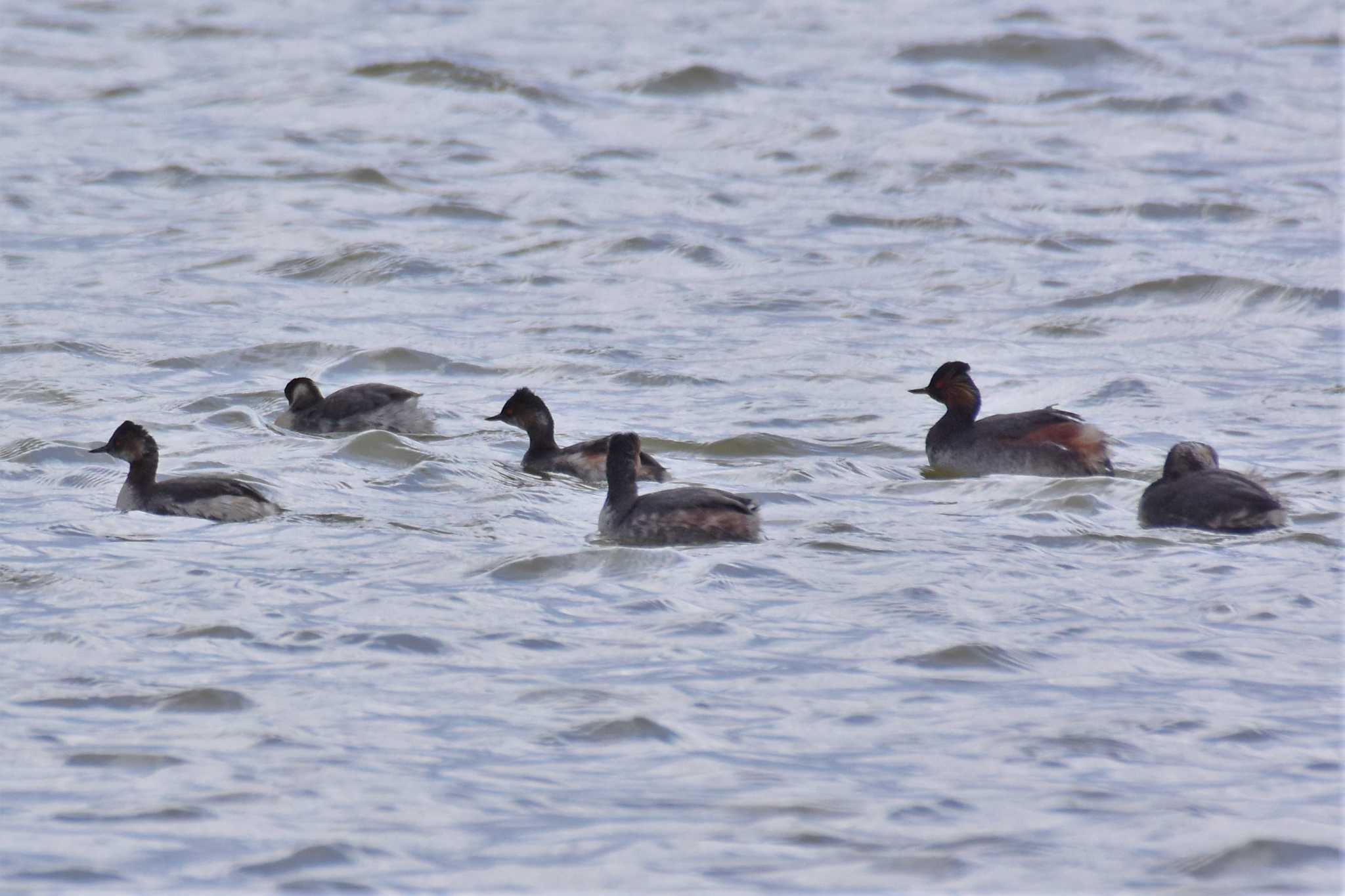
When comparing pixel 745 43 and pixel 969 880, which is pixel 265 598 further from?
pixel 745 43

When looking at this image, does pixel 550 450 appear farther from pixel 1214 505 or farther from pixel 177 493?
pixel 1214 505

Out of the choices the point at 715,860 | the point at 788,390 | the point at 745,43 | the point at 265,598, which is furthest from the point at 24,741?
the point at 745,43

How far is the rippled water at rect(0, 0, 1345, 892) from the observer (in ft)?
21.3

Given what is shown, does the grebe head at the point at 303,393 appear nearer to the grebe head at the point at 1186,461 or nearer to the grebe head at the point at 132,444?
the grebe head at the point at 132,444

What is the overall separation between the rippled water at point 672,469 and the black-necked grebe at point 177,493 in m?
0.11

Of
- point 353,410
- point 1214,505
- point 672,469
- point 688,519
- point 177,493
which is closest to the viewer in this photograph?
point 688,519

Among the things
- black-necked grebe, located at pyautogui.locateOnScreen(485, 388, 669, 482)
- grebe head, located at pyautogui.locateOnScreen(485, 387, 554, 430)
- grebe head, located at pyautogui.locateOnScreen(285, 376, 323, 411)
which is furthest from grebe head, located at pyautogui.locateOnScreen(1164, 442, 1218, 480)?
grebe head, located at pyautogui.locateOnScreen(285, 376, 323, 411)

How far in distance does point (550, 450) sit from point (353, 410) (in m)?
1.32

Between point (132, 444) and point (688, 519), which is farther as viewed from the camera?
point (132, 444)

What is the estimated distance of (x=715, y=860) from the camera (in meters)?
6.18

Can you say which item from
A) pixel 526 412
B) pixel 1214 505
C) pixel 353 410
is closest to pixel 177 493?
pixel 353 410

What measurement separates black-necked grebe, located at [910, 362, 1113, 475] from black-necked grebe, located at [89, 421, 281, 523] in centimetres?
397

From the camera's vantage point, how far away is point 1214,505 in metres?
9.84

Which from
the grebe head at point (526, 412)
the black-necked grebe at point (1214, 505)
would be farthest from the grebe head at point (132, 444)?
the black-necked grebe at point (1214, 505)
